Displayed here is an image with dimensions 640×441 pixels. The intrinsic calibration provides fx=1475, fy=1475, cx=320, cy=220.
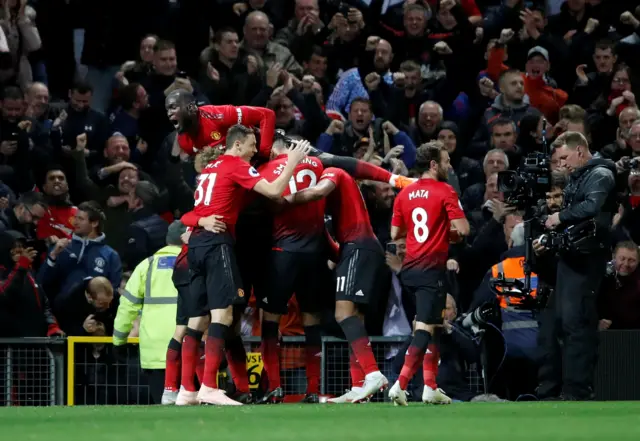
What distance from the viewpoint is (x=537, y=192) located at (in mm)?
12414

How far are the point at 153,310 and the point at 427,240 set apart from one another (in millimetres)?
2847

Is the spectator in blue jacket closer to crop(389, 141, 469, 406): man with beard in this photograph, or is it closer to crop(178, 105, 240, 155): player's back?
crop(178, 105, 240, 155): player's back

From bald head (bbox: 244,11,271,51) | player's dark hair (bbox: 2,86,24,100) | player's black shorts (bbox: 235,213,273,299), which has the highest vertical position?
bald head (bbox: 244,11,271,51)

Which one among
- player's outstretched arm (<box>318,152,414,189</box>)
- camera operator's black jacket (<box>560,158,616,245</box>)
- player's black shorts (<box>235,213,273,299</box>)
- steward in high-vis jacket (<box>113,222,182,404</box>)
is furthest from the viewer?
steward in high-vis jacket (<box>113,222,182,404</box>)

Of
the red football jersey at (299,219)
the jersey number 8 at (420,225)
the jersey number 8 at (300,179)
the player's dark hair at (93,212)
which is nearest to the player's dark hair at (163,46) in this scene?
the player's dark hair at (93,212)

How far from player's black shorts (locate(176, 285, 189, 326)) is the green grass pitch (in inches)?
59.1

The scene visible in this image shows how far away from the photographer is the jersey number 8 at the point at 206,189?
38.8 ft

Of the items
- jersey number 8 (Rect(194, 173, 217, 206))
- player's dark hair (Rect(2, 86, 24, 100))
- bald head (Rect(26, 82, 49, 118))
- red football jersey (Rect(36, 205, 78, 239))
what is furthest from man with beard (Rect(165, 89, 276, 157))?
bald head (Rect(26, 82, 49, 118))

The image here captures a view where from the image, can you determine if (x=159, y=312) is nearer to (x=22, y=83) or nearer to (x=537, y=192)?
(x=537, y=192)

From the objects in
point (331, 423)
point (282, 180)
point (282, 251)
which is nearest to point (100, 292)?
point (282, 251)

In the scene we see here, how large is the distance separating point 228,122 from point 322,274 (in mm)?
1555

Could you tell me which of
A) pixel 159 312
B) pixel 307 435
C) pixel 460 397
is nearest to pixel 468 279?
pixel 460 397

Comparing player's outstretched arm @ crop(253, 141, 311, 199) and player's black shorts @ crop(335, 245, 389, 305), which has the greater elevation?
player's outstretched arm @ crop(253, 141, 311, 199)

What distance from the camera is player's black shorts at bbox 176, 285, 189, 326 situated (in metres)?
12.4
